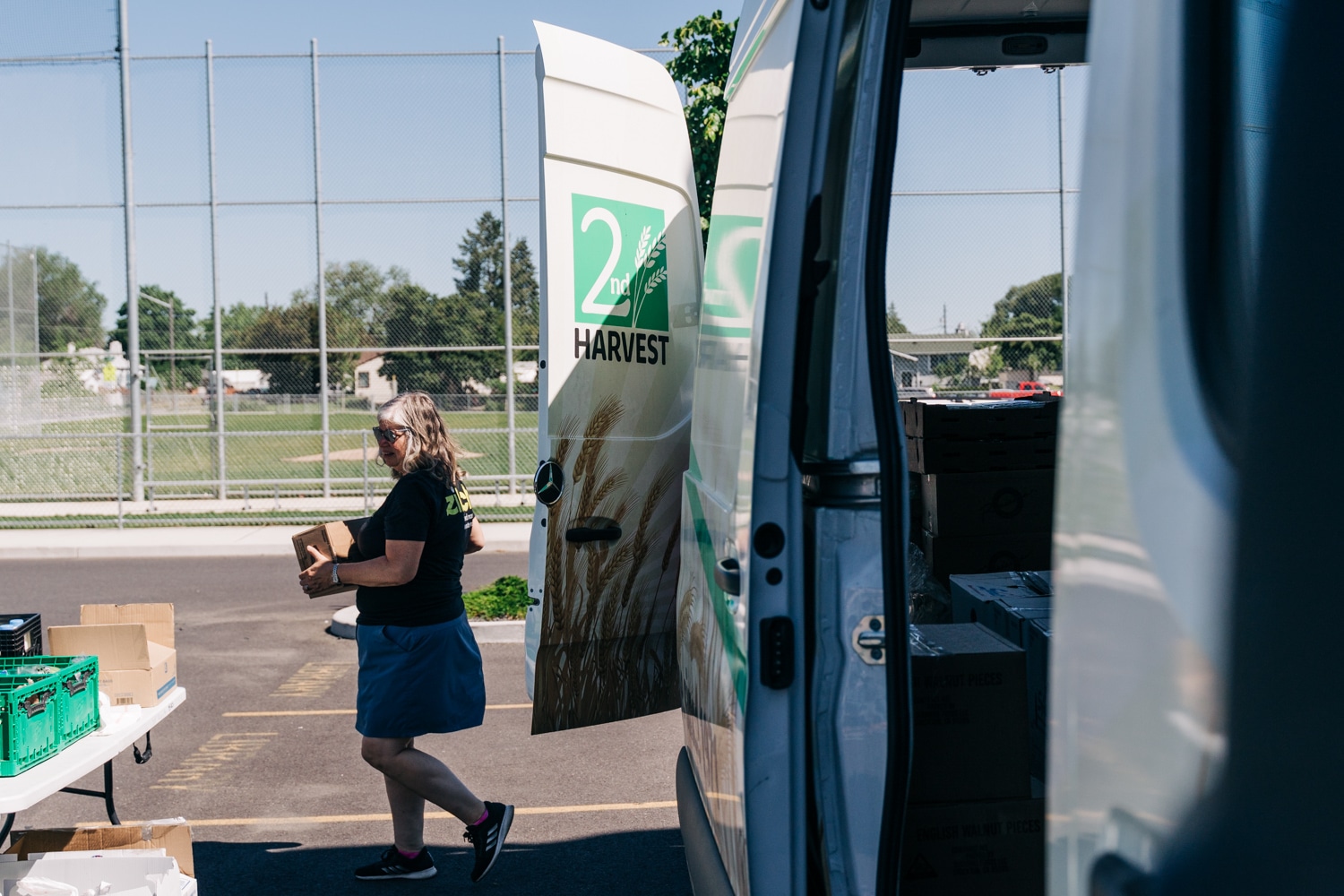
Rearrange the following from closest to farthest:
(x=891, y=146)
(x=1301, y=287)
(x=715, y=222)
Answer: (x=1301, y=287) < (x=891, y=146) < (x=715, y=222)

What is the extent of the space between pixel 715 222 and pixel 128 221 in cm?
1421

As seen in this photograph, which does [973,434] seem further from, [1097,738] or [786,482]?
[1097,738]

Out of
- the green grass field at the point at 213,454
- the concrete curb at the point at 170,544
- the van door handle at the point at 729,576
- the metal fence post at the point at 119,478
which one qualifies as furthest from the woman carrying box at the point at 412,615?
the metal fence post at the point at 119,478

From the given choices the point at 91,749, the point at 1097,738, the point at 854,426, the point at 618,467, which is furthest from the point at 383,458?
the point at 1097,738

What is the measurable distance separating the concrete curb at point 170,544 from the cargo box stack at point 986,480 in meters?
9.19

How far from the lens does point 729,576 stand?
7.63ft

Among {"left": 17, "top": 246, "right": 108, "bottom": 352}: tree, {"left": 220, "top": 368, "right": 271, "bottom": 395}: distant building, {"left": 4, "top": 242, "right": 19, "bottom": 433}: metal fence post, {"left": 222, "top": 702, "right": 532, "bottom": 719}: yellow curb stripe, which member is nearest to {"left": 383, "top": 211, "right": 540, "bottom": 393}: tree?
{"left": 220, "top": 368, "right": 271, "bottom": 395}: distant building

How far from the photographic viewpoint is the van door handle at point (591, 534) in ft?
12.3

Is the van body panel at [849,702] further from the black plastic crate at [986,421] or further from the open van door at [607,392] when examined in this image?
the black plastic crate at [986,421]

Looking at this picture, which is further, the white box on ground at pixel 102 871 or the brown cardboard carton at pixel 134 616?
the brown cardboard carton at pixel 134 616

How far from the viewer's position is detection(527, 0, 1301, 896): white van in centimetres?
90

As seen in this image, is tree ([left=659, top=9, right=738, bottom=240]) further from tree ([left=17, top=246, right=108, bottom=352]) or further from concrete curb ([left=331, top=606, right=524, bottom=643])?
tree ([left=17, top=246, right=108, bottom=352])

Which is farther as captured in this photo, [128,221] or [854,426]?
[128,221]

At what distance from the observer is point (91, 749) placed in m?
3.31
